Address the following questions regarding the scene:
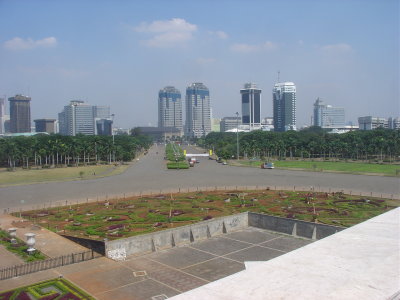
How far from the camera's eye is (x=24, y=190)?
178 ft

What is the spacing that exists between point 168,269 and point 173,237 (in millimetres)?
5105

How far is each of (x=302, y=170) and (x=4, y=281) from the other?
206 ft

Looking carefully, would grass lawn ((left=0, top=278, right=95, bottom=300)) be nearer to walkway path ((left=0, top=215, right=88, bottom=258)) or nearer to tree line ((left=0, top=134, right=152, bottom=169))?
walkway path ((left=0, top=215, right=88, bottom=258))

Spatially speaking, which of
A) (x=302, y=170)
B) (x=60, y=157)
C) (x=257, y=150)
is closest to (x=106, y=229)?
(x=302, y=170)

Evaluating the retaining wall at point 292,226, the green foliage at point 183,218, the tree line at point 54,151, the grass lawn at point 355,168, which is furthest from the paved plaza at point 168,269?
the tree line at point 54,151

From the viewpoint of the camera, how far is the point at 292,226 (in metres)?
31.3

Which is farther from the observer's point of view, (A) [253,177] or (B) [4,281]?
(A) [253,177]

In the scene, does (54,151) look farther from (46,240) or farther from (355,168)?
(355,168)

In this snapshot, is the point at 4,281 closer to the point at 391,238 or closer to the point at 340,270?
the point at 340,270

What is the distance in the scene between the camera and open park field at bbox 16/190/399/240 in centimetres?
3247

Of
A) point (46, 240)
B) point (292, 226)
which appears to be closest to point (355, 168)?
point (292, 226)

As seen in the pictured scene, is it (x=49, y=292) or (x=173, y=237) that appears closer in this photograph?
(x=49, y=292)

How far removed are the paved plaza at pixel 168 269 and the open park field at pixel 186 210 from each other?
456cm

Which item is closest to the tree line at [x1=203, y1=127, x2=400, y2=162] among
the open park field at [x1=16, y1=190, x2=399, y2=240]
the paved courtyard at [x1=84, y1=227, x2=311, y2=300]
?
the open park field at [x1=16, y1=190, x2=399, y2=240]
